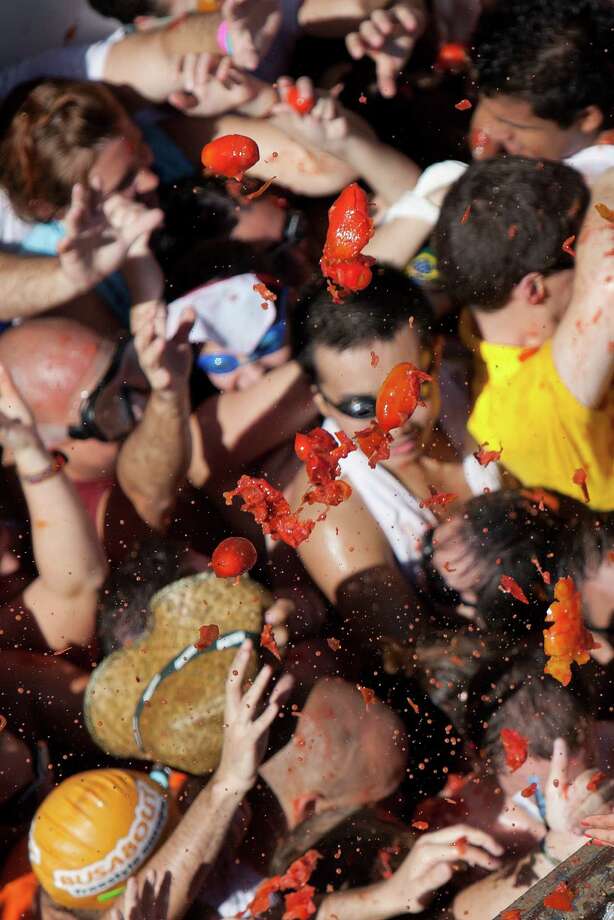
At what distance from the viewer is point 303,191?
98.4 inches

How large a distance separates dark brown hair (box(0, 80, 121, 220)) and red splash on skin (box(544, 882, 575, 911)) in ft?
5.73

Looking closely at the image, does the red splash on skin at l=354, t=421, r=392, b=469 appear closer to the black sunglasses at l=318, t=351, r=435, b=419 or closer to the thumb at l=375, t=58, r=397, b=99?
the black sunglasses at l=318, t=351, r=435, b=419

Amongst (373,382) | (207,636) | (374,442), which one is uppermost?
(373,382)

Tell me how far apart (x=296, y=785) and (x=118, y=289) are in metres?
1.23

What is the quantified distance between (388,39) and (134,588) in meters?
1.46

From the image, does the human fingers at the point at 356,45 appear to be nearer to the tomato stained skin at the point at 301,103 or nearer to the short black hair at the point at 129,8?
the tomato stained skin at the point at 301,103

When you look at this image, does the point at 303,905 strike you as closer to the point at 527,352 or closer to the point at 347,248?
the point at 527,352

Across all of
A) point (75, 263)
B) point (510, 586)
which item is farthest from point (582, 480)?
point (75, 263)

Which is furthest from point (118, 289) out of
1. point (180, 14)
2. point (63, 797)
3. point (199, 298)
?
point (63, 797)

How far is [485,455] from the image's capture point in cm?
213

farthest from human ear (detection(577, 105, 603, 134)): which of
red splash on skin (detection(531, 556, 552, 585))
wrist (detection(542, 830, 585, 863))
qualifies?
wrist (detection(542, 830, 585, 863))

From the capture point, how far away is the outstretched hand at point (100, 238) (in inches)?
86.7

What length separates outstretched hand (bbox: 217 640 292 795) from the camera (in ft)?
5.78

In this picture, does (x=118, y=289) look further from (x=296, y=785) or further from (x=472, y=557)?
(x=296, y=785)
